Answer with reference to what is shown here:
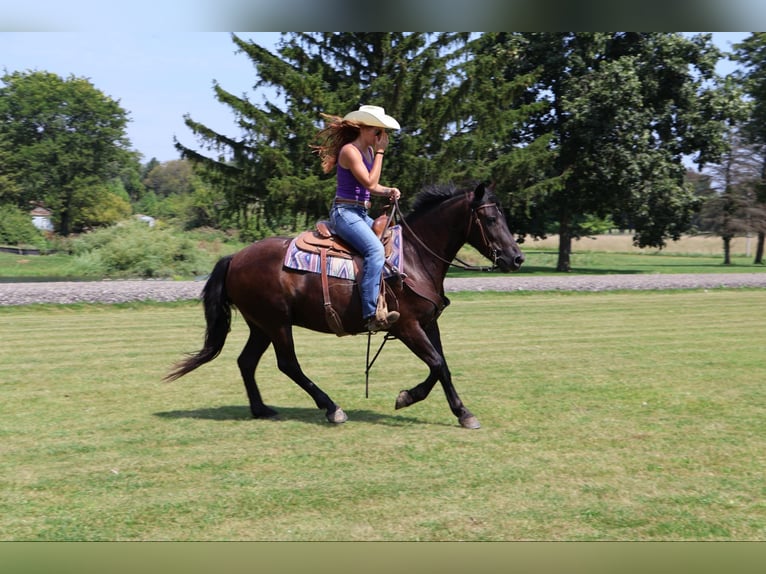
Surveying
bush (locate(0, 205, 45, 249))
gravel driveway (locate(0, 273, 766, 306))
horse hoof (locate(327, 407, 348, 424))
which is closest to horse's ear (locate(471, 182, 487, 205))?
horse hoof (locate(327, 407, 348, 424))

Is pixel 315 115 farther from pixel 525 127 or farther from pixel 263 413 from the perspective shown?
pixel 263 413

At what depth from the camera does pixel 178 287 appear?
25156 mm

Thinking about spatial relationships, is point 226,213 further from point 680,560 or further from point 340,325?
point 680,560

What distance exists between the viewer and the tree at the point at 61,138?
2721 inches

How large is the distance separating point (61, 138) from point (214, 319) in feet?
227

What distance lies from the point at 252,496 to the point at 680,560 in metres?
3.01

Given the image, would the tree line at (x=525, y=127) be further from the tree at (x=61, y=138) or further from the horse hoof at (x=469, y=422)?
the horse hoof at (x=469, y=422)

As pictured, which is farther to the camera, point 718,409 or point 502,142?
point 502,142

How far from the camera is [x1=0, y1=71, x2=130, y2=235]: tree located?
69.1 meters

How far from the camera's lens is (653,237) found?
46219mm

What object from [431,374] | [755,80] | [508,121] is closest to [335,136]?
[431,374]
